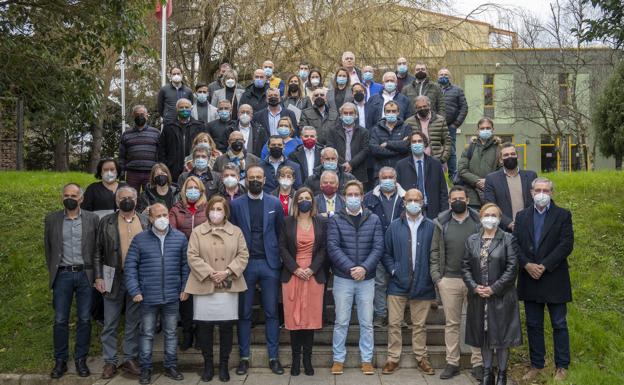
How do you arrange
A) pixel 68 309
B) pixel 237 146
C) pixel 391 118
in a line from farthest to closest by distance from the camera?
1. pixel 391 118
2. pixel 237 146
3. pixel 68 309

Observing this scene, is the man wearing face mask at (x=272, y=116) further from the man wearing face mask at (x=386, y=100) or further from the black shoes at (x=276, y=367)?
the black shoes at (x=276, y=367)

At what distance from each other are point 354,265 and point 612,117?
11.7 m

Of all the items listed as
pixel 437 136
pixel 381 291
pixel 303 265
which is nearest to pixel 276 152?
pixel 303 265

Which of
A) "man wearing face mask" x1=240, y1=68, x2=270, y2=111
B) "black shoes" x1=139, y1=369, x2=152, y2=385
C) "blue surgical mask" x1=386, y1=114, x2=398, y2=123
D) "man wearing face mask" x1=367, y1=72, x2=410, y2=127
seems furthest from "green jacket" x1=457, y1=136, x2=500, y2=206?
"black shoes" x1=139, y1=369, x2=152, y2=385

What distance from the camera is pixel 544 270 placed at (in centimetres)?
775

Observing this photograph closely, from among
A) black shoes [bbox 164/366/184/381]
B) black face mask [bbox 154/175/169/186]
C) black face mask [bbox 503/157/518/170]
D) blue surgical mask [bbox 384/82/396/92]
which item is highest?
blue surgical mask [bbox 384/82/396/92]

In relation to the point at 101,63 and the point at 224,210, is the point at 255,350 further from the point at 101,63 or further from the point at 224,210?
the point at 101,63

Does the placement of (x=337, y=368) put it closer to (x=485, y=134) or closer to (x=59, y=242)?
(x=59, y=242)

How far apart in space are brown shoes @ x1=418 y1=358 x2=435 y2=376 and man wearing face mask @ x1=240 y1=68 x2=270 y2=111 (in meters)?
6.10

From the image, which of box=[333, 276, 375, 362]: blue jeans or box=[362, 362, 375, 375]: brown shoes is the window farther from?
box=[362, 362, 375, 375]: brown shoes

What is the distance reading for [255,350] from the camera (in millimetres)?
8703

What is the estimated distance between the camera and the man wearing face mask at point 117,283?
8.38 meters

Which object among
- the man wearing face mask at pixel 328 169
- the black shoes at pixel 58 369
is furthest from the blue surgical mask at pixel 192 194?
the black shoes at pixel 58 369

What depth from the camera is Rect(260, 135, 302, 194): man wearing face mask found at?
9.91m
